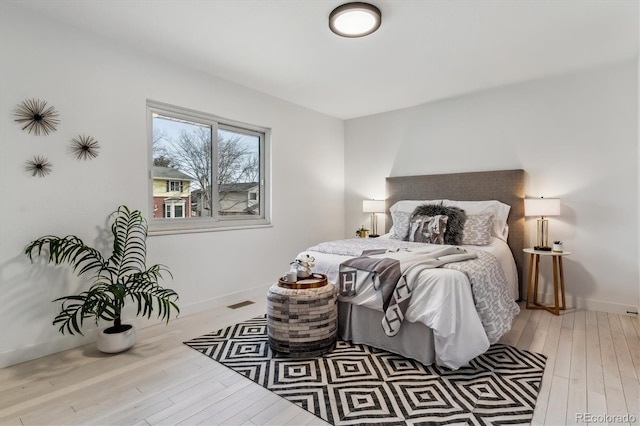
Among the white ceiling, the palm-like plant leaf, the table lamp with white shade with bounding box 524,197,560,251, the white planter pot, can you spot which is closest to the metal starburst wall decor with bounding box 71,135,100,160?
the palm-like plant leaf

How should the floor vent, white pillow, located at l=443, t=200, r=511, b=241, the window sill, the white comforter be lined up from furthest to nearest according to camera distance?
white pillow, located at l=443, t=200, r=511, b=241, the floor vent, the window sill, the white comforter

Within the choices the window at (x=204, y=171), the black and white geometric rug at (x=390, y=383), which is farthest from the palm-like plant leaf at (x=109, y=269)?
the black and white geometric rug at (x=390, y=383)

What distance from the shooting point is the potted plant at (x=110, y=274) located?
2.33 m

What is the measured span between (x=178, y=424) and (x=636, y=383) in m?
2.62

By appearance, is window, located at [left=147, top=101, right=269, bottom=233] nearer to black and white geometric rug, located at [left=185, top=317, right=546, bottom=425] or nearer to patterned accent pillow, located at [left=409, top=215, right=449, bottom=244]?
black and white geometric rug, located at [left=185, top=317, right=546, bottom=425]

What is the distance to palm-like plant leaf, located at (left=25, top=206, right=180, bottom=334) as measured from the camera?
91.5 inches

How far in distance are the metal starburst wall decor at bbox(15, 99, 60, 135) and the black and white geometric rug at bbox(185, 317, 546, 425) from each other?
192 cm

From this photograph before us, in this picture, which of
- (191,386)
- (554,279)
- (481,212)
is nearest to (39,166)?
(191,386)

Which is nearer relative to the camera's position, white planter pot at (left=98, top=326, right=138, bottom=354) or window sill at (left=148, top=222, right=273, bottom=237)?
white planter pot at (left=98, top=326, right=138, bottom=354)

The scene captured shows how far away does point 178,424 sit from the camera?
5.42ft

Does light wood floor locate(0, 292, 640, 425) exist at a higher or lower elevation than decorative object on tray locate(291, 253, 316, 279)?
lower

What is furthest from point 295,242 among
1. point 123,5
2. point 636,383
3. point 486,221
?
point 636,383

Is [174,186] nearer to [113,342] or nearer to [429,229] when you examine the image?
[113,342]

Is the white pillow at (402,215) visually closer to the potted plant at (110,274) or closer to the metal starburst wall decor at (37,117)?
the potted plant at (110,274)
